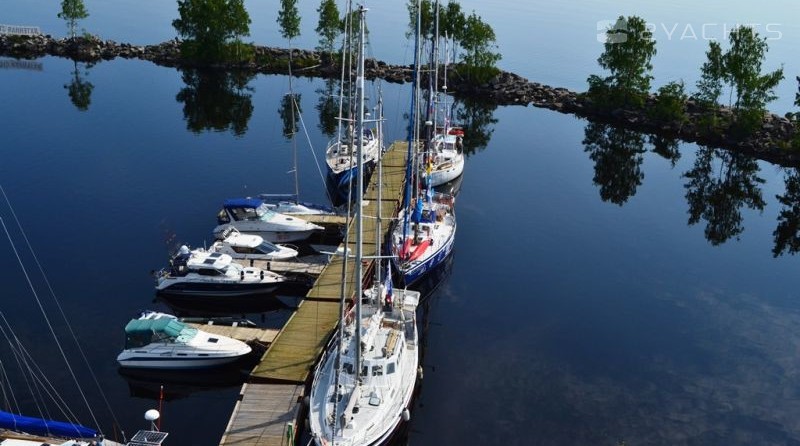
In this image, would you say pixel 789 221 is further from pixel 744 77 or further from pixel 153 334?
pixel 153 334

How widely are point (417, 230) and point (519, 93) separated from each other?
253 feet

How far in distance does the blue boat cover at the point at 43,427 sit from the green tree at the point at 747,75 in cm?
9980

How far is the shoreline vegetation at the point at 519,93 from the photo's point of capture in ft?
351

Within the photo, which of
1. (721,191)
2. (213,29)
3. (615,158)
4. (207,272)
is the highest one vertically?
(213,29)

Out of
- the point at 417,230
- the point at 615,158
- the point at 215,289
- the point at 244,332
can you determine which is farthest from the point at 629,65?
the point at 244,332

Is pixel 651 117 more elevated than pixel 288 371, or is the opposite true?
pixel 651 117

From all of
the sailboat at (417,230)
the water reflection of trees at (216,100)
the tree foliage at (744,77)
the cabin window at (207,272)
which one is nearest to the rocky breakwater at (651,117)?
the tree foliage at (744,77)

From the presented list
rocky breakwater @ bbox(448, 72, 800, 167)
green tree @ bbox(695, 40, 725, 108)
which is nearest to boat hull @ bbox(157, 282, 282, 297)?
rocky breakwater @ bbox(448, 72, 800, 167)

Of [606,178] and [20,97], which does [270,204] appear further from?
[20,97]

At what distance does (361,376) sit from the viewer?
37625 millimetres

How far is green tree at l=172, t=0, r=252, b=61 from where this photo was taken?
134375 millimetres

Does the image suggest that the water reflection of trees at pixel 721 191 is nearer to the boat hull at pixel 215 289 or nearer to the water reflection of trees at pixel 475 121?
the water reflection of trees at pixel 475 121

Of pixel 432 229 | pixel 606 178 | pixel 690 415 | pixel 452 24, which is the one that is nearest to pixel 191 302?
pixel 432 229

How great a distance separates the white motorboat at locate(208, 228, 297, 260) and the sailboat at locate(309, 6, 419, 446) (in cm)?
1622
